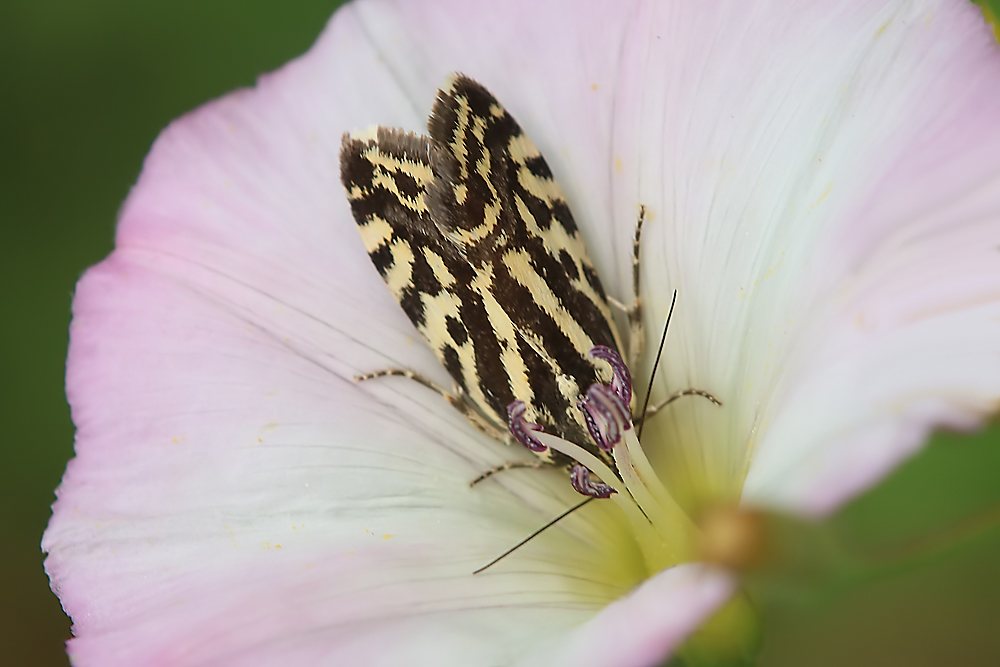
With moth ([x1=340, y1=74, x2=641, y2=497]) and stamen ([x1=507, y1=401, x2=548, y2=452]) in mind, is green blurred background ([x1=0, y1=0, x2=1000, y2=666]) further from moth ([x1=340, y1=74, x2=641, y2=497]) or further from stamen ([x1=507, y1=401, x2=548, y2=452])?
stamen ([x1=507, y1=401, x2=548, y2=452])

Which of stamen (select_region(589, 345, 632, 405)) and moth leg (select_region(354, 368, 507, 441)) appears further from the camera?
moth leg (select_region(354, 368, 507, 441))

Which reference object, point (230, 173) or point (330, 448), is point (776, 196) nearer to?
point (330, 448)

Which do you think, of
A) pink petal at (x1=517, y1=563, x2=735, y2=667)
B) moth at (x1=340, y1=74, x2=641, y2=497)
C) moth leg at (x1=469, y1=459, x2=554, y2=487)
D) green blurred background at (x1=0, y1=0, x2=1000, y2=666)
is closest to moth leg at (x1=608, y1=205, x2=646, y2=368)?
moth at (x1=340, y1=74, x2=641, y2=497)

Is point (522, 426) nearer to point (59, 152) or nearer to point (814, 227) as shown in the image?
point (814, 227)

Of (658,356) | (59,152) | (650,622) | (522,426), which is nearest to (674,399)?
(658,356)

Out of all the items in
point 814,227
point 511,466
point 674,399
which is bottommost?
point 511,466

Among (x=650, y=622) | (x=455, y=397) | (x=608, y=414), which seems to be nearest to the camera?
(x=650, y=622)

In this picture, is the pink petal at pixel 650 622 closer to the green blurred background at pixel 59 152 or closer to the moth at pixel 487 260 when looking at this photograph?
the moth at pixel 487 260
